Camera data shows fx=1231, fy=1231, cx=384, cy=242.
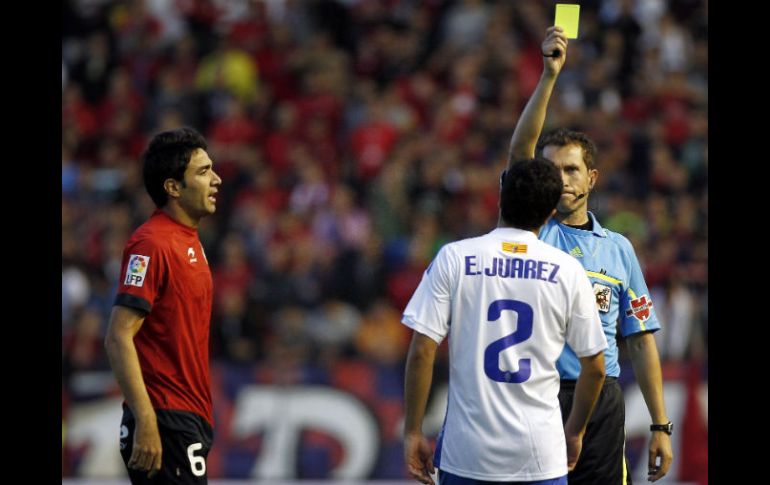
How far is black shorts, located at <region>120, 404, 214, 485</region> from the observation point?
555 centimetres

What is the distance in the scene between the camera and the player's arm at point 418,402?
16.7ft

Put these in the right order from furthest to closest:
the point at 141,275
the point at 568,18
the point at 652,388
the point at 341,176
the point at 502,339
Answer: the point at 341,176
the point at 652,388
the point at 568,18
the point at 141,275
the point at 502,339

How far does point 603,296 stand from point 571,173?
24.5 inches

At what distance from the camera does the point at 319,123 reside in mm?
15234

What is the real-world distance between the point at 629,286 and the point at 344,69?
415 inches

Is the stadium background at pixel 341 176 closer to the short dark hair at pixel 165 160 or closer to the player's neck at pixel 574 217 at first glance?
the player's neck at pixel 574 217

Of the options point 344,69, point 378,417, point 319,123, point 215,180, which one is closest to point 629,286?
point 215,180

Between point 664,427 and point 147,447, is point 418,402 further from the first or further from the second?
point 664,427

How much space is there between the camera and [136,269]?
220 inches

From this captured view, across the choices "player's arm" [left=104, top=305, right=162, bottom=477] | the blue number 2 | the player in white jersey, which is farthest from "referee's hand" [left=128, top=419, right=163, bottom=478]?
the blue number 2

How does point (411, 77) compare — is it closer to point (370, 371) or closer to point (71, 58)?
point (71, 58)

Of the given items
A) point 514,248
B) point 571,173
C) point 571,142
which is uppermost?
point 571,142

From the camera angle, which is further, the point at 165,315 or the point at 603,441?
the point at 603,441

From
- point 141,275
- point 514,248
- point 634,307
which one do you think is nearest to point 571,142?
point 634,307
